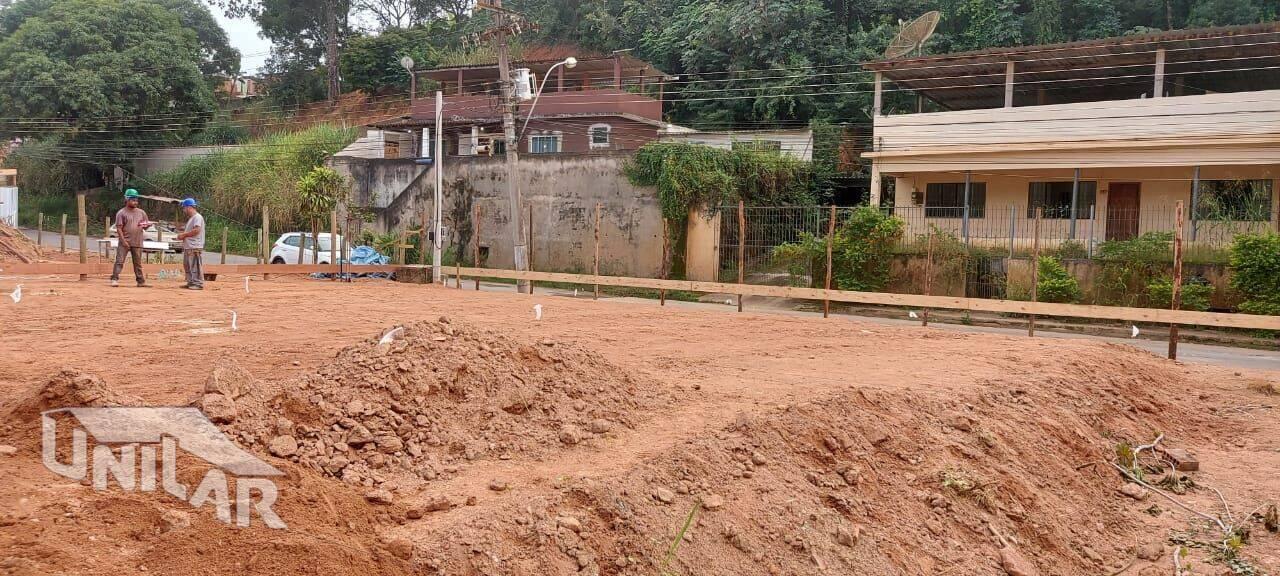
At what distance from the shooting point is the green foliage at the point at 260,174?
38.1 meters

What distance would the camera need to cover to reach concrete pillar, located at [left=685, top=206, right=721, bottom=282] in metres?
26.7

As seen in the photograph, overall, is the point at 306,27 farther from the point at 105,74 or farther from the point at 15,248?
the point at 15,248

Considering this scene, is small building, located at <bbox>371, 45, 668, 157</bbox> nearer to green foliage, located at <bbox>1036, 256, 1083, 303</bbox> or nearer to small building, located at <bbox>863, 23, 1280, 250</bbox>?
small building, located at <bbox>863, 23, 1280, 250</bbox>

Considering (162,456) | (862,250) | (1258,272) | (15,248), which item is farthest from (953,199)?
(162,456)

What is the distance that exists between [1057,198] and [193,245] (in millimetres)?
21306

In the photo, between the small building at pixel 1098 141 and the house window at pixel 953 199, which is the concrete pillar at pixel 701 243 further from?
the house window at pixel 953 199

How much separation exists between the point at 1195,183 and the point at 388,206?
2388 cm

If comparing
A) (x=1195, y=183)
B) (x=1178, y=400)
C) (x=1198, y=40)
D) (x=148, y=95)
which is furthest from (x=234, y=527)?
(x=148, y=95)

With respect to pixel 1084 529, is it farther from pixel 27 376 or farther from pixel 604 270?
pixel 604 270

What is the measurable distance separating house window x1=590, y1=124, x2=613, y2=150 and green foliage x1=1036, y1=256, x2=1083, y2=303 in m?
19.3

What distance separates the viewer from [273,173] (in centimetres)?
3919

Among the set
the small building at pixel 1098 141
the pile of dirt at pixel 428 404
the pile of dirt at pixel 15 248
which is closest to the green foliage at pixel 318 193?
the pile of dirt at pixel 15 248

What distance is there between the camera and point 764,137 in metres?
35.7

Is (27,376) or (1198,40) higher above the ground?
(1198,40)
